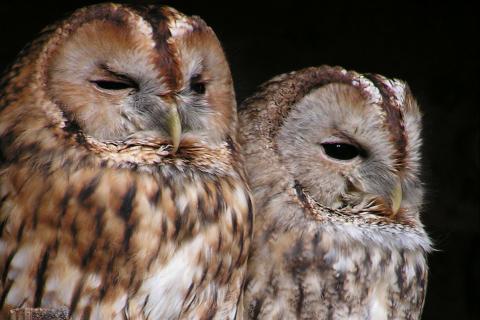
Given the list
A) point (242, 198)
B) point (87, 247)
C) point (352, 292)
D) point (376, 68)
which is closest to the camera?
point (87, 247)

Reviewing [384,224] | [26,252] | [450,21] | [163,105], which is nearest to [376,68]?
[450,21]

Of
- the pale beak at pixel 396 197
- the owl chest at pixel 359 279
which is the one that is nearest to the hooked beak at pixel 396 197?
the pale beak at pixel 396 197

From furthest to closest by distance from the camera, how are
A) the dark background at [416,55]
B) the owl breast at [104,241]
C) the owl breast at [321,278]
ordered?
the dark background at [416,55] < the owl breast at [321,278] < the owl breast at [104,241]

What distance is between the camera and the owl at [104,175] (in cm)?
220

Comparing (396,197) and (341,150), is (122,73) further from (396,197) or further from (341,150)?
(396,197)

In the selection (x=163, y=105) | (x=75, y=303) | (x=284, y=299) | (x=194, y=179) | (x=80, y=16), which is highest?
(x=80, y=16)

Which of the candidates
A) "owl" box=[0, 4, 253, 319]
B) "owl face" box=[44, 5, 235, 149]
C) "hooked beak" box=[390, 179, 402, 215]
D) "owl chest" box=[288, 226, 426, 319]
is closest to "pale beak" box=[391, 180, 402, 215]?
"hooked beak" box=[390, 179, 402, 215]

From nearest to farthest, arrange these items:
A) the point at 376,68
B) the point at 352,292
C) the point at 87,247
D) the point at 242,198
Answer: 1. the point at 87,247
2. the point at 242,198
3. the point at 352,292
4. the point at 376,68

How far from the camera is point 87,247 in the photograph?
2.20 metres

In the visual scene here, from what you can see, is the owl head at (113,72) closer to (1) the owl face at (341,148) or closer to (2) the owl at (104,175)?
(2) the owl at (104,175)

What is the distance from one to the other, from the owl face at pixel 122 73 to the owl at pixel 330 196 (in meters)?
0.46

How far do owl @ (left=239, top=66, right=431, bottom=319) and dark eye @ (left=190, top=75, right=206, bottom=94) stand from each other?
33cm

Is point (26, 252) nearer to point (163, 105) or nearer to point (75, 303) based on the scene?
point (75, 303)

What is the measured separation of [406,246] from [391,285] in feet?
0.43
